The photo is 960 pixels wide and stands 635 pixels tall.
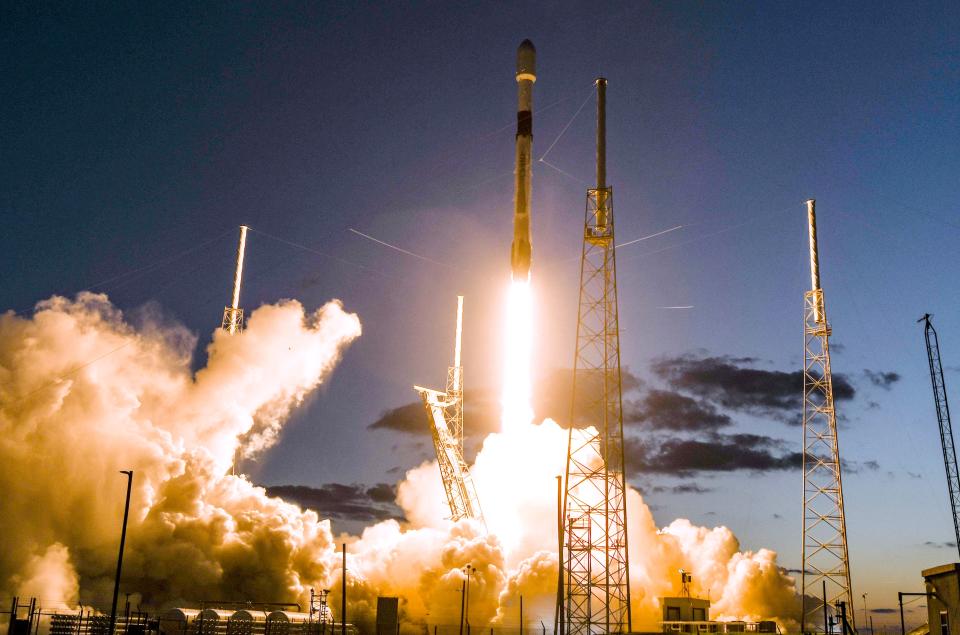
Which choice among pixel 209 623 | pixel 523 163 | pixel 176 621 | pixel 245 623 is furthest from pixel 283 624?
pixel 523 163

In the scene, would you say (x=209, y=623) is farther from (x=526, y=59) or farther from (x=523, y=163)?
(x=526, y=59)

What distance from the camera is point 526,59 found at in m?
66.6

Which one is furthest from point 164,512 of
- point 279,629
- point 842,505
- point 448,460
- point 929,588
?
point 929,588

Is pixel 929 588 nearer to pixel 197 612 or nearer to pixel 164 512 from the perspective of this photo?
pixel 197 612

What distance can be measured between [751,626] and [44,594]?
44001 mm

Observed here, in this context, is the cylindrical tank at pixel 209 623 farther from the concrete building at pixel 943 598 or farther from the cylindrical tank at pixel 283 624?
the concrete building at pixel 943 598

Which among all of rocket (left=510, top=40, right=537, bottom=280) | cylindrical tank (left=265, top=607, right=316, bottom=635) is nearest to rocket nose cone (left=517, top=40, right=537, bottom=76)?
rocket (left=510, top=40, right=537, bottom=280)

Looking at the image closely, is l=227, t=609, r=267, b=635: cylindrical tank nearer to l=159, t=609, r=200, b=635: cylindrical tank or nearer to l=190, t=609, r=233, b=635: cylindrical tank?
l=190, t=609, r=233, b=635: cylindrical tank

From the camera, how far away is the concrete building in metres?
30.1

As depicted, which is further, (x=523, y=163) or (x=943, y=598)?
(x=523, y=163)

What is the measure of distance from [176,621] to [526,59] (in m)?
42.5

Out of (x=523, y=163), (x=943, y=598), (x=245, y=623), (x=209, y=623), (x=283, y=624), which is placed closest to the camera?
(x=943, y=598)

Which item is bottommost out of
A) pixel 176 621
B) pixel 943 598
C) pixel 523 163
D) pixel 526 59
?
pixel 176 621

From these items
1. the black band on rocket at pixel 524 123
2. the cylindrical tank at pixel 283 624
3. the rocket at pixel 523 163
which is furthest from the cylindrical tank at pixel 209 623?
the black band on rocket at pixel 524 123
